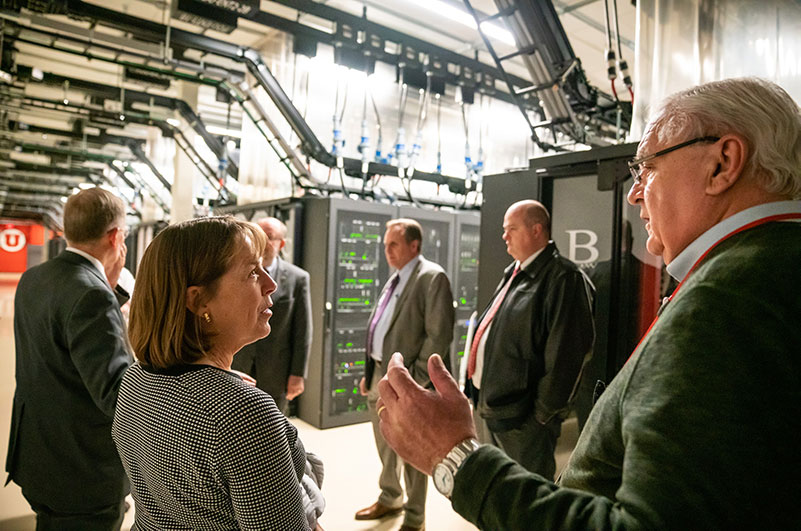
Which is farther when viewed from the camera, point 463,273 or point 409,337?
point 463,273

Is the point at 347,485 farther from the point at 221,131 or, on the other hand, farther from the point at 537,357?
the point at 221,131

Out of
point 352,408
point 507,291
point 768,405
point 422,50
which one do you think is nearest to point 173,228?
point 768,405

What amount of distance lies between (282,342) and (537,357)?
1.63m

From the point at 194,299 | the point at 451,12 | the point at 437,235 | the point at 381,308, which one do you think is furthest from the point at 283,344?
the point at 451,12

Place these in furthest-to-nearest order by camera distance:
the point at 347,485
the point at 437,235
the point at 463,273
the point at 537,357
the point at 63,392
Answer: the point at 463,273 < the point at 437,235 < the point at 347,485 < the point at 537,357 < the point at 63,392

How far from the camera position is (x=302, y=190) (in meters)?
5.52

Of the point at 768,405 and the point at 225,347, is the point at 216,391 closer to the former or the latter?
the point at 225,347

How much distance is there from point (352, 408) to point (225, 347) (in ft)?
12.9

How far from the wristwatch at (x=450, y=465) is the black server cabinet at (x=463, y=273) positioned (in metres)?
5.07

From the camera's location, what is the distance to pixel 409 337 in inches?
118

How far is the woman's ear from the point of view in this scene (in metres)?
1.06

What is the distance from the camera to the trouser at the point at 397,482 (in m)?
2.77

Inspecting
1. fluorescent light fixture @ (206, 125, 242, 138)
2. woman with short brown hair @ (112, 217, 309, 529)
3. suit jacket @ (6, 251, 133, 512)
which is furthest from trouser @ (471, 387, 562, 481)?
fluorescent light fixture @ (206, 125, 242, 138)

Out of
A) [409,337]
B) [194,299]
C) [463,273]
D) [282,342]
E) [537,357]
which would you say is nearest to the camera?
[194,299]
